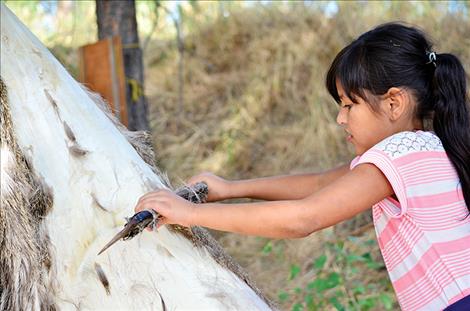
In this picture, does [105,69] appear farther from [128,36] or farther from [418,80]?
[418,80]

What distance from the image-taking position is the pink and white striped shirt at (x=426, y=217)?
61.1 inches

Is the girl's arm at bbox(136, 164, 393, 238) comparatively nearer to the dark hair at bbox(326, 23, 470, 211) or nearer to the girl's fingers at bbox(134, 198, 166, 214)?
the girl's fingers at bbox(134, 198, 166, 214)

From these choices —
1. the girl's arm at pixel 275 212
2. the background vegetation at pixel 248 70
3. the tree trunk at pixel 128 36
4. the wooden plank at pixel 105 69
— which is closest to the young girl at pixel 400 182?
the girl's arm at pixel 275 212

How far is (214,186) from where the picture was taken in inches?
71.4

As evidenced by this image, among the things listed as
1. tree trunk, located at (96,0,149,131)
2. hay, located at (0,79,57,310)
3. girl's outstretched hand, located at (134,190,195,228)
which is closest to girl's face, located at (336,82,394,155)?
girl's outstretched hand, located at (134,190,195,228)

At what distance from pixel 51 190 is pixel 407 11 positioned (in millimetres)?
4808

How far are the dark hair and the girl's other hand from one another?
0.38 meters

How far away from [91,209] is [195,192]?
0.79 ft

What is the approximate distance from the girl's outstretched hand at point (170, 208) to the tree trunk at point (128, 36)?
7.45 feet

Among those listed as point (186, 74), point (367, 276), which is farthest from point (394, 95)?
point (186, 74)

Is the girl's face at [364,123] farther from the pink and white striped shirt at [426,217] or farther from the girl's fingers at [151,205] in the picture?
the girl's fingers at [151,205]

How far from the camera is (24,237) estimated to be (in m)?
1.56

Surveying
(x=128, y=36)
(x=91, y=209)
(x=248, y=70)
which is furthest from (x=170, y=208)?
(x=248, y=70)

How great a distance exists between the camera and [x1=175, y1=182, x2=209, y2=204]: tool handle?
165 cm
